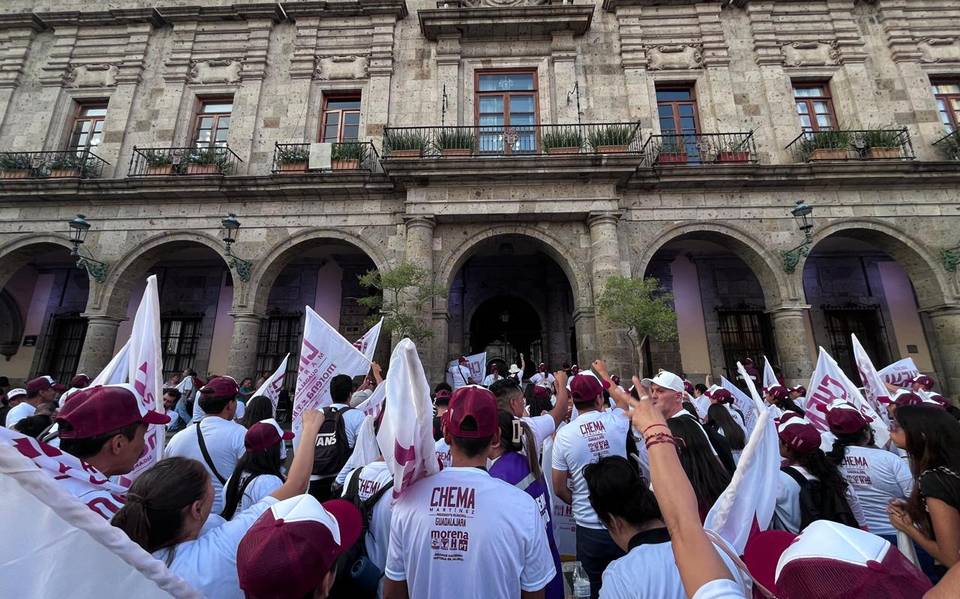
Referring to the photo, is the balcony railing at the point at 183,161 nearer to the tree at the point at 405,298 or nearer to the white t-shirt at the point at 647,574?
the tree at the point at 405,298

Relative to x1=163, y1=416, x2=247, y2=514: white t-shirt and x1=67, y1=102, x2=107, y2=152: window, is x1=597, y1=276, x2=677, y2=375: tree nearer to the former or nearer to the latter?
x1=163, y1=416, x2=247, y2=514: white t-shirt

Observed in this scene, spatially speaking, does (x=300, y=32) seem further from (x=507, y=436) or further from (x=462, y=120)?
(x=507, y=436)

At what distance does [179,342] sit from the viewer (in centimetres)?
1455

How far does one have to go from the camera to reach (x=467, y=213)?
11.5 meters

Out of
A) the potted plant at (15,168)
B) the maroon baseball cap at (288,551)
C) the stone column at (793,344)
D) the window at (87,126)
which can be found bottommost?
the maroon baseball cap at (288,551)

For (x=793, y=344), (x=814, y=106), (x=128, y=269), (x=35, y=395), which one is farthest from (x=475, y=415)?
(x=814, y=106)

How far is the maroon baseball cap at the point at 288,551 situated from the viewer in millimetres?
1218

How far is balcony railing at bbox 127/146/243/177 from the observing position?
500 inches

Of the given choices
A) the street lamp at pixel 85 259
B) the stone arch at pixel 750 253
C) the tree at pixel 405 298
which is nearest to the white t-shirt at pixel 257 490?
the tree at pixel 405 298

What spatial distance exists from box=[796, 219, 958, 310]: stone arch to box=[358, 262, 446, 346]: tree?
1009cm

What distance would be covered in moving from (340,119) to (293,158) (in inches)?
90.3


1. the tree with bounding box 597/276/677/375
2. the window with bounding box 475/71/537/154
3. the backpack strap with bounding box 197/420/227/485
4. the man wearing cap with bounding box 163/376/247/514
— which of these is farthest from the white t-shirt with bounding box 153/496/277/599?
the window with bounding box 475/71/537/154

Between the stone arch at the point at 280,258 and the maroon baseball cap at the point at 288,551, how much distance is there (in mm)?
10735

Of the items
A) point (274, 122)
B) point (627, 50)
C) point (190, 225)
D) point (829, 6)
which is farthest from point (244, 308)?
point (829, 6)
